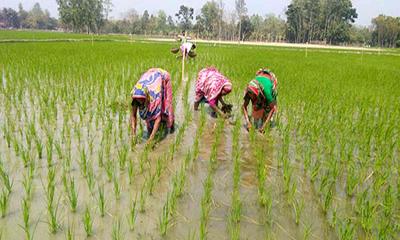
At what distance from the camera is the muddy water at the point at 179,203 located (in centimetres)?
208

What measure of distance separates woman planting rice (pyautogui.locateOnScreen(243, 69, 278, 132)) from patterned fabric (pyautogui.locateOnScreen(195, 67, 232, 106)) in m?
0.48

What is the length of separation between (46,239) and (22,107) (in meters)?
3.24

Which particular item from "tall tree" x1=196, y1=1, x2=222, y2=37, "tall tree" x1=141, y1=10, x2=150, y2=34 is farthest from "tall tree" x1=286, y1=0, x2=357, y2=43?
"tall tree" x1=141, y1=10, x2=150, y2=34

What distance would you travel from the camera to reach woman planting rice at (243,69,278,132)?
3.80 m

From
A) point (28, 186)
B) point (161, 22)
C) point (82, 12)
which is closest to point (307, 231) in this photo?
point (28, 186)

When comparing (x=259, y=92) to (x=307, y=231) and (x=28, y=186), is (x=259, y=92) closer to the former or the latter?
(x=307, y=231)

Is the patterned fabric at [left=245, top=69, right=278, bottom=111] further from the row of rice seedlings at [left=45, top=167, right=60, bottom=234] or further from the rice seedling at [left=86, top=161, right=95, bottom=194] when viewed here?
the row of rice seedlings at [left=45, top=167, right=60, bottom=234]

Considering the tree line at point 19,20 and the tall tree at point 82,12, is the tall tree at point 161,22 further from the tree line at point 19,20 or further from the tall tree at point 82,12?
the tree line at point 19,20

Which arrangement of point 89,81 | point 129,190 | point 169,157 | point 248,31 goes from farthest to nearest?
point 248,31, point 89,81, point 169,157, point 129,190

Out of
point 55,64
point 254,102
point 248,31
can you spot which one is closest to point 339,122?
point 254,102

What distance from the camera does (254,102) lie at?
411 cm

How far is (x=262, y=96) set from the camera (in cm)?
389

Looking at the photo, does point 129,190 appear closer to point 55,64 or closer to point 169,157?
point 169,157

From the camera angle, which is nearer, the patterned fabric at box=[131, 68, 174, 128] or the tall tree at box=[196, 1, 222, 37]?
the patterned fabric at box=[131, 68, 174, 128]
